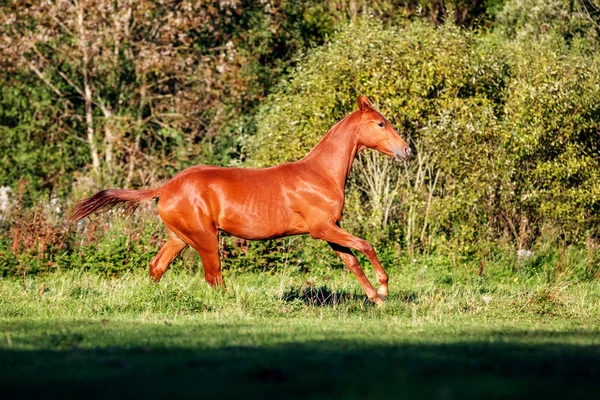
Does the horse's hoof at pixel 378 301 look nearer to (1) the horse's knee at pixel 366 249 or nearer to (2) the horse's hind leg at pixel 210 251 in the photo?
(1) the horse's knee at pixel 366 249

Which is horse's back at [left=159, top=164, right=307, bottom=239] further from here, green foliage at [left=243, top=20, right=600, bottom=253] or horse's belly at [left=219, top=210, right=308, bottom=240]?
green foliage at [left=243, top=20, right=600, bottom=253]

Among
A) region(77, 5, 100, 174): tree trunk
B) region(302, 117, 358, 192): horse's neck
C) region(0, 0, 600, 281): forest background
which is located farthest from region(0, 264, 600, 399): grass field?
region(77, 5, 100, 174): tree trunk

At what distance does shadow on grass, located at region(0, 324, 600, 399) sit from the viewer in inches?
210

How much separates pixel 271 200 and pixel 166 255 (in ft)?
5.49

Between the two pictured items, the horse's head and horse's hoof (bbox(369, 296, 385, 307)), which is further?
the horse's head

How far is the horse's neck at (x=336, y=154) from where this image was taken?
11.9 m

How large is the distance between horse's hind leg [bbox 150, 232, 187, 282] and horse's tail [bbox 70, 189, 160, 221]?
24.6 inches

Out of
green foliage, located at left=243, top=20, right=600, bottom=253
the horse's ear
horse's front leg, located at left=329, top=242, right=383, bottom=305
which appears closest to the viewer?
horse's front leg, located at left=329, top=242, right=383, bottom=305

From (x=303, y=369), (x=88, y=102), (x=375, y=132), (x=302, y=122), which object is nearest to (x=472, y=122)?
(x=302, y=122)

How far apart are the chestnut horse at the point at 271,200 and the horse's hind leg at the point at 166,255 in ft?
1.09

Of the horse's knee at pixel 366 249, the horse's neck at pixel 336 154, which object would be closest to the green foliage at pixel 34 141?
the horse's neck at pixel 336 154

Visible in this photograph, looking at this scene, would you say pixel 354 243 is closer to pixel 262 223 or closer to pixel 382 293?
pixel 382 293

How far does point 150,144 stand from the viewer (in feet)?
85.7

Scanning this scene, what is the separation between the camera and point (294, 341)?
25.8 ft
